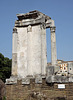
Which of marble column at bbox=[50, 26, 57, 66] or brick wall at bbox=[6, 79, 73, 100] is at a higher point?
marble column at bbox=[50, 26, 57, 66]

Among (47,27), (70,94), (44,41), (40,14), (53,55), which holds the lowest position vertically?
(70,94)

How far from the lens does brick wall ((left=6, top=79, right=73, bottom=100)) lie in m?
8.79

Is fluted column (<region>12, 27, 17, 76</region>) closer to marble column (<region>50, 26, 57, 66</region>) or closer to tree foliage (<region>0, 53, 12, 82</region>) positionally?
marble column (<region>50, 26, 57, 66</region>)

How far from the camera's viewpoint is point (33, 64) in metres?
10.4

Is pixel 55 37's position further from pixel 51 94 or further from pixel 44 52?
pixel 51 94

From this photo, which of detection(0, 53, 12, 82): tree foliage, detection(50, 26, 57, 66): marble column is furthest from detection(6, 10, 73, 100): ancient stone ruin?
detection(0, 53, 12, 82): tree foliage

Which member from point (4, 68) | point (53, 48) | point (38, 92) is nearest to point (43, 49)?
point (53, 48)

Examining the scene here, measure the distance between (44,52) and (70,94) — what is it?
10.1 ft

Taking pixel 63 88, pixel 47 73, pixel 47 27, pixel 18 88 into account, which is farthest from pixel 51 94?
pixel 47 27

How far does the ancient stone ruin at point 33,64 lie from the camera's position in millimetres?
9117

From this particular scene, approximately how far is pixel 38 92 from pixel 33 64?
193 cm

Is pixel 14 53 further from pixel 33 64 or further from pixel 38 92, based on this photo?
pixel 38 92

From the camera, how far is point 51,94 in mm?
9055

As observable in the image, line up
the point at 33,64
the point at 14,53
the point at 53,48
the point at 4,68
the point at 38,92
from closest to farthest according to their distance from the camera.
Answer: the point at 38,92, the point at 33,64, the point at 53,48, the point at 14,53, the point at 4,68
